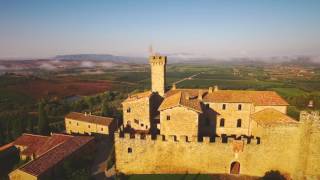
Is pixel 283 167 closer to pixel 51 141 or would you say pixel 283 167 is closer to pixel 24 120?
pixel 51 141

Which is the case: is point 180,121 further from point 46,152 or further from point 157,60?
Result: point 46,152

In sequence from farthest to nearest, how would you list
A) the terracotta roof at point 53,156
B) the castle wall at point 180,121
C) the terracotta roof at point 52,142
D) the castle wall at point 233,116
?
the terracotta roof at point 52,142, the castle wall at point 233,116, the castle wall at point 180,121, the terracotta roof at point 53,156

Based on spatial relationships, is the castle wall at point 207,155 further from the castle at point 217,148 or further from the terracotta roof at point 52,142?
the terracotta roof at point 52,142

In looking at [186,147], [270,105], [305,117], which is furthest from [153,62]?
[305,117]

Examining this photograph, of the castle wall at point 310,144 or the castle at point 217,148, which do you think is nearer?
Answer: the castle wall at point 310,144

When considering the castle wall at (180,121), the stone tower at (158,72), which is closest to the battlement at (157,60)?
the stone tower at (158,72)

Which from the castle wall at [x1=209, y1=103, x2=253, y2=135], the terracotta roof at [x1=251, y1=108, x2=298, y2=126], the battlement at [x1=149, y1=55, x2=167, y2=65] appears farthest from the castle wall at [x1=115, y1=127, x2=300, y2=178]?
the battlement at [x1=149, y1=55, x2=167, y2=65]
